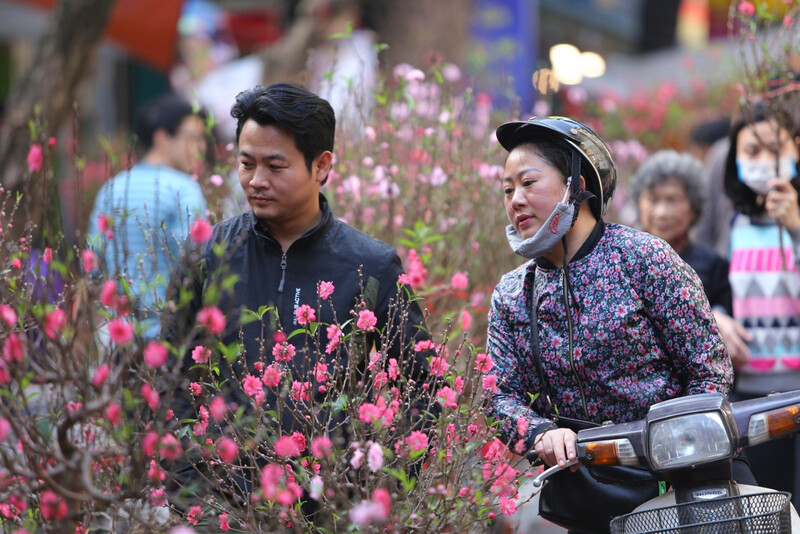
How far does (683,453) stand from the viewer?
232 cm

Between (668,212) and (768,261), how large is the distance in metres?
0.52

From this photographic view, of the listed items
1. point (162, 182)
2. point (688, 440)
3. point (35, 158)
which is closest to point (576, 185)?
point (688, 440)

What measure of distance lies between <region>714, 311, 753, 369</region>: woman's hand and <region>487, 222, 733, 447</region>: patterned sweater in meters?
1.41

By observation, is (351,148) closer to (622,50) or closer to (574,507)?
(574,507)

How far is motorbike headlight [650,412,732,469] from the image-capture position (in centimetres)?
229

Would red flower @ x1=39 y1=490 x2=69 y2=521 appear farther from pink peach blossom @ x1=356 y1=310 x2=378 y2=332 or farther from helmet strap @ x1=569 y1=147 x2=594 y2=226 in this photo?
helmet strap @ x1=569 y1=147 x2=594 y2=226

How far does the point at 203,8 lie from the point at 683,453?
13848mm

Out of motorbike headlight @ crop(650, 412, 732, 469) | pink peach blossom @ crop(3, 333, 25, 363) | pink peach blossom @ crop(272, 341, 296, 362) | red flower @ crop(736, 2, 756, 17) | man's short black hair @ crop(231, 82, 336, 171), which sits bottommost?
motorbike headlight @ crop(650, 412, 732, 469)

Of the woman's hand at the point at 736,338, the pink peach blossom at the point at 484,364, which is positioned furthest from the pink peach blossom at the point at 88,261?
the woman's hand at the point at 736,338

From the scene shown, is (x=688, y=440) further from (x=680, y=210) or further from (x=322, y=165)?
(x=680, y=210)

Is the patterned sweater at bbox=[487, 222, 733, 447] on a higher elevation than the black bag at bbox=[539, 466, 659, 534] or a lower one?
higher

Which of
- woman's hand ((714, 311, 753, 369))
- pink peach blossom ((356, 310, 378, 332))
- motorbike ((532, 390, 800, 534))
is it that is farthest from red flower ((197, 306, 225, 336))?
woman's hand ((714, 311, 753, 369))

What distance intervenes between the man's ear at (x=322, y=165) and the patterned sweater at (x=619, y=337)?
77 cm

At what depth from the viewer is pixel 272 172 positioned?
297 cm
